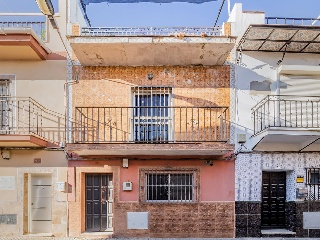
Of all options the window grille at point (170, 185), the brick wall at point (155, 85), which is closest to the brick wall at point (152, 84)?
the brick wall at point (155, 85)

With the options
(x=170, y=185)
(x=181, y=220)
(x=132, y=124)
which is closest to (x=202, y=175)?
(x=170, y=185)

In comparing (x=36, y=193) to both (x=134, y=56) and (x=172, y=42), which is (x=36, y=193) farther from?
(x=172, y=42)

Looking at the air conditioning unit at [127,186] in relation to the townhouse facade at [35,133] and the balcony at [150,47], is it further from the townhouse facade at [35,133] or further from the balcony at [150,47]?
the balcony at [150,47]

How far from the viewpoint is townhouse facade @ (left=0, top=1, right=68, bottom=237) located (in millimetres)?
10352

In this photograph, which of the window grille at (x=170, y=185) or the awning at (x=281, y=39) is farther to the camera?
the window grille at (x=170, y=185)

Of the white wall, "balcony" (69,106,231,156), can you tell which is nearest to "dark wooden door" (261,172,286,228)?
the white wall

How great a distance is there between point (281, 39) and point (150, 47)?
13.2ft

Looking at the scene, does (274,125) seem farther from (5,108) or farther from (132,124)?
(5,108)

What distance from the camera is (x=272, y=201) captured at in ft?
35.9

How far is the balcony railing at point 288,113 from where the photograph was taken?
34.6ft

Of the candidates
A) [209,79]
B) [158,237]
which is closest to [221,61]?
[209,79]

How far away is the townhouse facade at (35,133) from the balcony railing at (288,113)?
20.9ft

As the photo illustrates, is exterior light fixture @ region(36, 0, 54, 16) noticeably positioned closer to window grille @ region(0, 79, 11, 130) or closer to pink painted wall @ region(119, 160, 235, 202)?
window grille @ region(0, 79, 11, 130)

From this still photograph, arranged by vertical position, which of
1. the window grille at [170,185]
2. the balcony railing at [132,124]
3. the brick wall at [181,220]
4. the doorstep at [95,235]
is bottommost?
the doorstep at [95,235]
